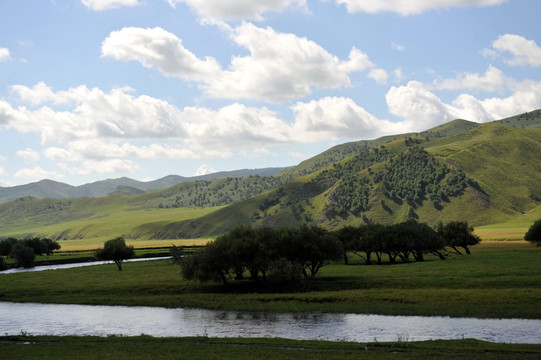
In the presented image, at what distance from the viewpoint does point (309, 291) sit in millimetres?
87562

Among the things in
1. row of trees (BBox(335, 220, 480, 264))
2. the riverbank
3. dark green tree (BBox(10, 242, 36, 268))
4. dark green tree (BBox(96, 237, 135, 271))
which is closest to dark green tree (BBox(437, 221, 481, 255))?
row of trees (BBox(335, 220, 480, 264))

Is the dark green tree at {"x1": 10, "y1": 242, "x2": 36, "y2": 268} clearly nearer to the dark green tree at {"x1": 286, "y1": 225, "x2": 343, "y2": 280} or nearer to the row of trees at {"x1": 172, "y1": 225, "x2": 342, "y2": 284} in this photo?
Result: the row of trees at {"x1": 172, "y1": 225, "x2": 342, "y2": 284}

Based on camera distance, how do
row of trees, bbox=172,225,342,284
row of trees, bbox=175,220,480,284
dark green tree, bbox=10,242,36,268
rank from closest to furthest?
row of trees, bbox=175,220,480,284 < row of trees, bbox=172,225,342,284 < dark green tree, bbox=10,242,36,268

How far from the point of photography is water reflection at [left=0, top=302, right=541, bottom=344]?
54.9m

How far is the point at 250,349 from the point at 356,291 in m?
39.6

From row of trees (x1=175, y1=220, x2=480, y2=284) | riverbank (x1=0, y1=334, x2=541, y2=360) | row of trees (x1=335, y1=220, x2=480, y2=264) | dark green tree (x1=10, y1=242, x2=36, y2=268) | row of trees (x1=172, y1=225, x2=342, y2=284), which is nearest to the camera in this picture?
riverbank (x1=0, y1=334, x2=541, y2=360)

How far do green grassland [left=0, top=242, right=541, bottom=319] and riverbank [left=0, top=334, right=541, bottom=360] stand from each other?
20545 mm

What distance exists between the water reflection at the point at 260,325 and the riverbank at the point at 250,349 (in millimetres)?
5254

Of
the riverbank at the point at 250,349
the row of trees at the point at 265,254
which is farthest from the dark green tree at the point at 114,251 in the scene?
the riverbank at the point at 250,349

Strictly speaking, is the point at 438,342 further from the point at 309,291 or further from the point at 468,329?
the point at 309,291

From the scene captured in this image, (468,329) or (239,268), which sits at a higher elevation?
(239,268)

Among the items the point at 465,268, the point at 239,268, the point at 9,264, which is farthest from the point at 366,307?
the point at 9,264

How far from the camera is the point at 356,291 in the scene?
272ft

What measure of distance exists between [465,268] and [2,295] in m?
94.6
